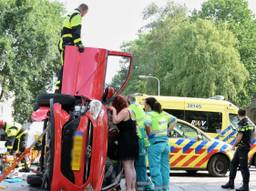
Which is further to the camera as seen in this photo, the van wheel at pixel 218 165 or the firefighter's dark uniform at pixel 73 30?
the van wheel at pixel 218 165

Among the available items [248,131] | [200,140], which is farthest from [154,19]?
[248,131]

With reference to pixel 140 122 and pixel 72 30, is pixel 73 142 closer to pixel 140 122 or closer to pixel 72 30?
pixel 72 30

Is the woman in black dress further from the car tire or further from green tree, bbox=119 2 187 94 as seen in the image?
green tree, bbox=119 2 187 94

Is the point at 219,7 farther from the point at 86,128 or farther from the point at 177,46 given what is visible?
the point at 86,128

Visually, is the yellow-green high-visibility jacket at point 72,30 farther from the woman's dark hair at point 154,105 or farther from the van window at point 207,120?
the van window at point 207,120

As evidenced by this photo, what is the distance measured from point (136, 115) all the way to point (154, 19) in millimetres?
46873

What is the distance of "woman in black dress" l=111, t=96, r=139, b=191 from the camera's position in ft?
26.5

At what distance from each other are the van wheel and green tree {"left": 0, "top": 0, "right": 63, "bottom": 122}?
2742 cm

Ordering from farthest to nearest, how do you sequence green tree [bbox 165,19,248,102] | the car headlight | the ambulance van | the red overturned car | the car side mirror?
green tree [bbox 165,19,248,102] < the ambulance van < the car side mirror < the car headlight < the red overturned car

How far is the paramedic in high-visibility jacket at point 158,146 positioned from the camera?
9117 millimetres

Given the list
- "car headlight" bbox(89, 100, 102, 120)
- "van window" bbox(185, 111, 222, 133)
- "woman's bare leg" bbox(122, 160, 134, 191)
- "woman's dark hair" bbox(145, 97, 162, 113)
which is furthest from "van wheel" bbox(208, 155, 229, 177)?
"car headlight" bbox(89, 100, 102, 120)

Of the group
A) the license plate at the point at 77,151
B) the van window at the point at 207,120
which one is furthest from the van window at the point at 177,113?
the license plate at the point at 77,151

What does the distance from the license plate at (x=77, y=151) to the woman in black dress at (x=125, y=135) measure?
194cm

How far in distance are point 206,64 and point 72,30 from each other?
34.0 m
